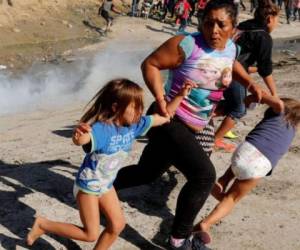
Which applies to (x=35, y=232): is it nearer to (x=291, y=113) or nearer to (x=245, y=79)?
(x=245, y=79)

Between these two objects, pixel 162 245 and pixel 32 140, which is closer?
pixel 162 245

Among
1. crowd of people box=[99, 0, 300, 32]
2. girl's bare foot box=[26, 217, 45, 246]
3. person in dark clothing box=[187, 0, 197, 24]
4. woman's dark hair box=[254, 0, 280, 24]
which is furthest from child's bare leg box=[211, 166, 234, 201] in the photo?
person in dark clothing box=[187, 0, 197, 24]

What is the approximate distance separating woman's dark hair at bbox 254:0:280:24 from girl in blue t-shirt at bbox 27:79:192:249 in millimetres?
2168

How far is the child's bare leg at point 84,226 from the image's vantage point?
12.6 ft

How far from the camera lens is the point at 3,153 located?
22.1 ft

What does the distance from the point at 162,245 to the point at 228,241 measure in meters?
0.54

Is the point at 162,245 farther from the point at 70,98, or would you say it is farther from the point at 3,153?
the point at 70,98

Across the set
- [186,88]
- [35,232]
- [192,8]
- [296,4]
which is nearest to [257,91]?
[186,88]

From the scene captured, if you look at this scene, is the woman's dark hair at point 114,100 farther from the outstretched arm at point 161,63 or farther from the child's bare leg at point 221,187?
the child's bare leg at point 221,187

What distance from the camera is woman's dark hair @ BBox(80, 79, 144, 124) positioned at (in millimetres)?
3697

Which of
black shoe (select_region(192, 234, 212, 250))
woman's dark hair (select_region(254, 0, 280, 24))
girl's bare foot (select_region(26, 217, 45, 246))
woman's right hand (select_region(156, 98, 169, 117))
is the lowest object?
black shoe (select_region(192, 234, 212, 250))

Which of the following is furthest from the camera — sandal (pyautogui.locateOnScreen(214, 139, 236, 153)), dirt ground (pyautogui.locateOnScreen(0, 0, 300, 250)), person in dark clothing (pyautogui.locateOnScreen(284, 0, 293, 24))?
person in dark clothing (pyautogui.locateOnScreen(284, 0, 293, 24))

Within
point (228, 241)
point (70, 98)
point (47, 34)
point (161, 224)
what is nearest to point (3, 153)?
point (161, 224)

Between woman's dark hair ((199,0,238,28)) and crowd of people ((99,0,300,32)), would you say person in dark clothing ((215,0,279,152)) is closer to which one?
woman's dark hair ((199,0,238,28))
